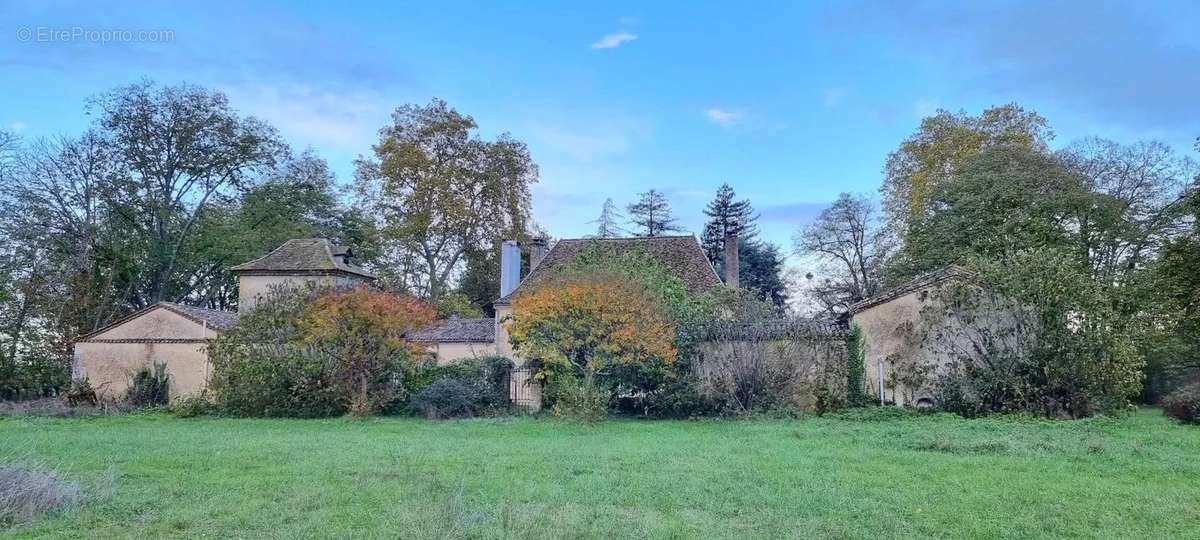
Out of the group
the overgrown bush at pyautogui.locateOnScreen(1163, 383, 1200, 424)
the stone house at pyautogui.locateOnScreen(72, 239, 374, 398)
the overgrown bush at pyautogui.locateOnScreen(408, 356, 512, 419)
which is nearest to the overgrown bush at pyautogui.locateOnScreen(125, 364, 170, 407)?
the stone house at pyautogui.locateOnScreen(72, 239, 374, 398)

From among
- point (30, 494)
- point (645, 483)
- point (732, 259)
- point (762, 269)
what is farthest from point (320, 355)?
point (762, 269)

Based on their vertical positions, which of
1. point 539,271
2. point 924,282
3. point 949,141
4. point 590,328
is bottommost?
point 590,328

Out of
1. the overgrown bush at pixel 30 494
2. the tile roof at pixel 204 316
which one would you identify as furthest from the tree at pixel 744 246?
the overgrown bush at pixel 30 494

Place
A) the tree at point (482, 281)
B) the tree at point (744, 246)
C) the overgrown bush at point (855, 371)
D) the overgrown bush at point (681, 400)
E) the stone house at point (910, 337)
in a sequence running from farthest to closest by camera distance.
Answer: the tree at point (744, 246) < the tree at point (482, 281) < the overgrown bush at point (855, 371) < the overgrown bush at point (681, 400) < the stone house at point (910, 337)

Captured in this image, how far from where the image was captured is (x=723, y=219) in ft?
167

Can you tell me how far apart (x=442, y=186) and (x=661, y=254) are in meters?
13.2

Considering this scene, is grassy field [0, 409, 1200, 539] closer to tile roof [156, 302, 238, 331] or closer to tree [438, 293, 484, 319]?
tile roof [156, 302, 238, 331]

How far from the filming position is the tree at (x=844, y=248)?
3869cm

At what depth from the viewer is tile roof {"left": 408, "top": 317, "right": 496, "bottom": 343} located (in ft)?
101

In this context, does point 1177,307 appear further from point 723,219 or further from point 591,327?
point 723,219

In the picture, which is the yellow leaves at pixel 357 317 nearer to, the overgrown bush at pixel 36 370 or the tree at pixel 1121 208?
the overgrown bush at pixel 36 370

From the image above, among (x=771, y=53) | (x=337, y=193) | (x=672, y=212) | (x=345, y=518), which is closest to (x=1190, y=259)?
(x=771, y=53)

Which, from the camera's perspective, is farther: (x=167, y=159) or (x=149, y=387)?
(x=167, y=159)

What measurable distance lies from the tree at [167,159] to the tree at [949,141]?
31.6m
